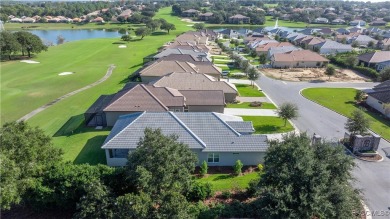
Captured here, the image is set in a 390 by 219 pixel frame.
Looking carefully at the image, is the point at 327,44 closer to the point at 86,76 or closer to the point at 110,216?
the point at 86,76

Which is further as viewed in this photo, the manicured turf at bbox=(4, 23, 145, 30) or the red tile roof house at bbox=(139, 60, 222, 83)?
the manicured turf at bbox=(4, 23, 145, 30)

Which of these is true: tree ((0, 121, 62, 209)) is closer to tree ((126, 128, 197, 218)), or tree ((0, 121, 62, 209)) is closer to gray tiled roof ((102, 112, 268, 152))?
gray tiled roof ((102, 112, 268, 152))

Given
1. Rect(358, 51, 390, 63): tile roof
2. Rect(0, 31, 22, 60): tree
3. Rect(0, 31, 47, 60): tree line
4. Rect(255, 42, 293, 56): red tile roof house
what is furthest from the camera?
Rect(255, 42, 293, 56): red tile roof house

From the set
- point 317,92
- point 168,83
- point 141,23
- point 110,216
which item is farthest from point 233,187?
point 141,23

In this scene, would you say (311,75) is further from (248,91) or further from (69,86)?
(69,86)

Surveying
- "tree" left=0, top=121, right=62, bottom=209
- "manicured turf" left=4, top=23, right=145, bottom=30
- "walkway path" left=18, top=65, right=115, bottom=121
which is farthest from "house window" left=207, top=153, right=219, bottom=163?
"manicured turf" left=4, top=23, right=145, bottom=30

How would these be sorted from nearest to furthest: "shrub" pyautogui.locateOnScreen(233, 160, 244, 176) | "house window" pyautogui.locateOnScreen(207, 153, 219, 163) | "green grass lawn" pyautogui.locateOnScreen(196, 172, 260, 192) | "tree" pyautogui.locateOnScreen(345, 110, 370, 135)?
"green grass lawn" pyautogui.locateOnScreen(196, 172, 260, 192), "shrub" pyautogui.locateOnScreen(233, 160, 244, 176), "house window" pyautogui.locateOnScreen(207, 153, 219, 163), "tree" pyautogui.locateOnScreen(345, 110, 370, 135)
